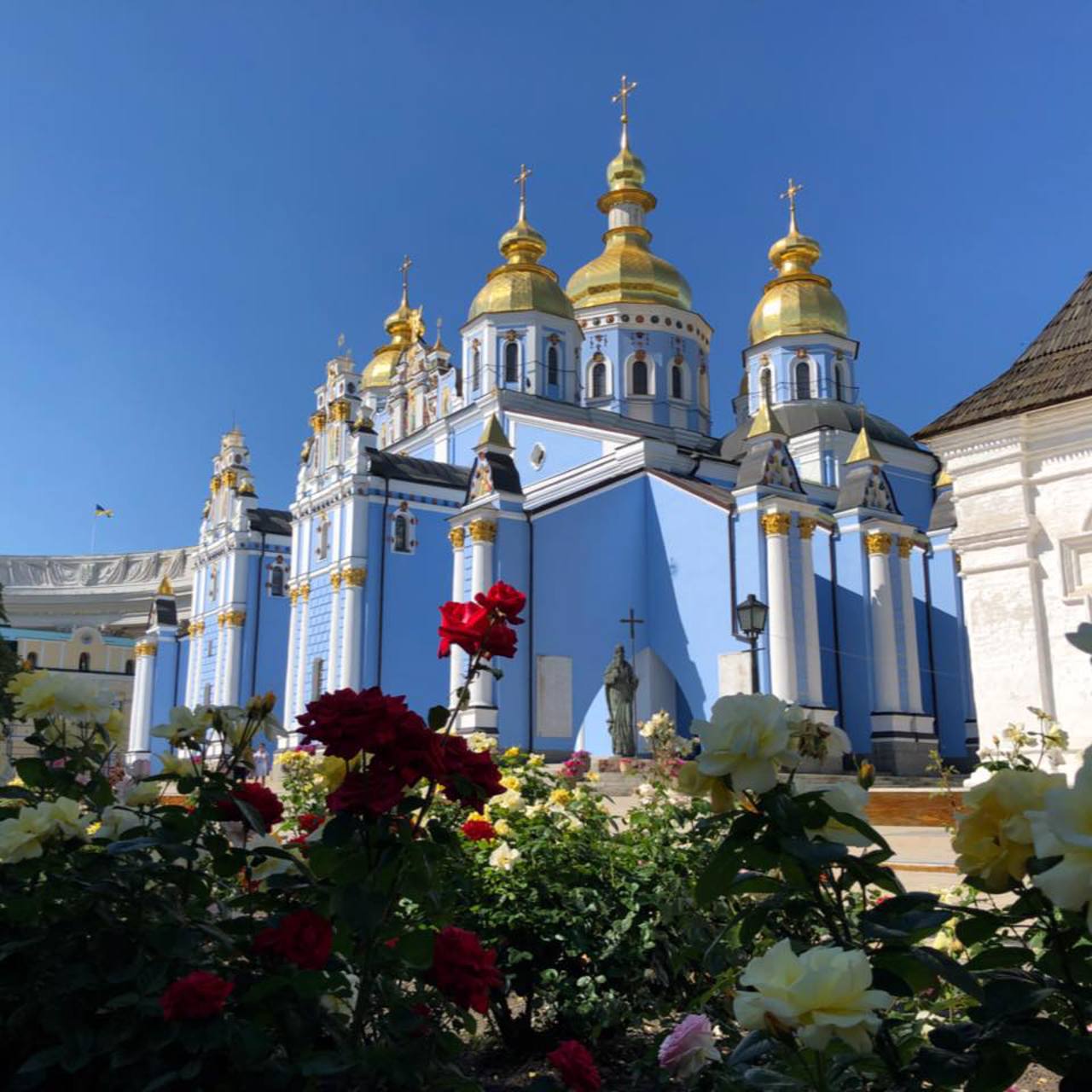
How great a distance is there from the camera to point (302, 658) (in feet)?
89.6

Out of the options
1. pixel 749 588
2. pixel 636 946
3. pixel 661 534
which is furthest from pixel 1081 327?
pixel 661 534

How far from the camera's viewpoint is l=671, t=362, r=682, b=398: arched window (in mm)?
31598

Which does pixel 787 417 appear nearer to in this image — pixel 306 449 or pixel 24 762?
pixel 306 449

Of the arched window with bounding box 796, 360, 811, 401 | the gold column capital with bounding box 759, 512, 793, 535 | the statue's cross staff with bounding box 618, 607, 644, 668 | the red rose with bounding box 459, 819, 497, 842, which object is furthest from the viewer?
the arched window with bounding box 796, 360, 811, 401

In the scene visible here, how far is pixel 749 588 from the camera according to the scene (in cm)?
2188

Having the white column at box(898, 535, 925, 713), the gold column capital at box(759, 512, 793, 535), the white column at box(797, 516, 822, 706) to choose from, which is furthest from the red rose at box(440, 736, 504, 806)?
the white column at box(898, 535, 925, 713)

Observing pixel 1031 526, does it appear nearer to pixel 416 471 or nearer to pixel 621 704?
pixel 621 704

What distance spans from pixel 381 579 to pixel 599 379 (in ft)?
30.2

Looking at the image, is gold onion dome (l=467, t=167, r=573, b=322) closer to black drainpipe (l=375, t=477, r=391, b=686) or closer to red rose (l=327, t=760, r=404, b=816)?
black drainpipe (l=375, t=477, r=391, b=686)

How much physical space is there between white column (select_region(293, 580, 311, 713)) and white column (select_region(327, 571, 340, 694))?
71 centimetres

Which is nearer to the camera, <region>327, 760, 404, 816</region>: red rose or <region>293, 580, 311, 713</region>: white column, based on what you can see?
<region>327, 760, 404, 816</region>: red rose

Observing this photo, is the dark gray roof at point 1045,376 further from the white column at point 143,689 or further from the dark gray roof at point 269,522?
the white column at point 143,689

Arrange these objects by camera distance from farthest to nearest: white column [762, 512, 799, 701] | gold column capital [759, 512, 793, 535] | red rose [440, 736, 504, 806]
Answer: gold column capital [759, 512, 793, 535] → white column [762, 512, 799, 701] → red rose [440, 736, 504, 806]

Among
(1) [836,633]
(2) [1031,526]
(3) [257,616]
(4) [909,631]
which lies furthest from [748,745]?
(3) [257,616]
